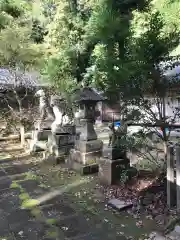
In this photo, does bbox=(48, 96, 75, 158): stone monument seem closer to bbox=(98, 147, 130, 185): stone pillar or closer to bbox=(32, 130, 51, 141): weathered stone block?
bbox=(32, 130, 51, 141): weathered stone block

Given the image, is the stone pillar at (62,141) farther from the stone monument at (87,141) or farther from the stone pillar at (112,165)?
the stone pillar at (112,165)

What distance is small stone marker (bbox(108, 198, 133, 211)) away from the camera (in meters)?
3.53

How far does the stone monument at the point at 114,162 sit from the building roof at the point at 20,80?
5137 mm

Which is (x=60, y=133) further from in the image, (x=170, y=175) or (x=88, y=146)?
(x=170, y=175)

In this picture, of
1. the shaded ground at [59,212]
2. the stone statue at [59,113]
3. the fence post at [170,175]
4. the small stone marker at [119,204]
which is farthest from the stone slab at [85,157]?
the fence post at [170,175]

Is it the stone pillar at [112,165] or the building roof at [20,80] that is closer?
the stone pillar at [112,165]

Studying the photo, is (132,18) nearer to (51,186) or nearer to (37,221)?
(51,186)

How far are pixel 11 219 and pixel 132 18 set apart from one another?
20.8 feet

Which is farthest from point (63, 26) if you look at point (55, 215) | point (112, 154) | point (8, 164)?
point (55, 215)

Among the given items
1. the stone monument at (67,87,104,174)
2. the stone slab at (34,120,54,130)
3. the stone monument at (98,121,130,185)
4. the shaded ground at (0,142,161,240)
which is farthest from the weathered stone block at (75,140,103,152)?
the stone slab at (34,120,54,130)

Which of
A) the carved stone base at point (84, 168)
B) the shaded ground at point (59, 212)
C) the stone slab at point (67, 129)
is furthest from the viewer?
the stone slab at point (67, 129)

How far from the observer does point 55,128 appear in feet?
21.1

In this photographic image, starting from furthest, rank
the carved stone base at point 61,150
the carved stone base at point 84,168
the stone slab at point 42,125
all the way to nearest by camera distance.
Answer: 1. the stone slab at point 42,125
2. the carved stone base at point 61,150
3. the carved stone base at point 84,168

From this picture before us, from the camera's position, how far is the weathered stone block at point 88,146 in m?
5.50
